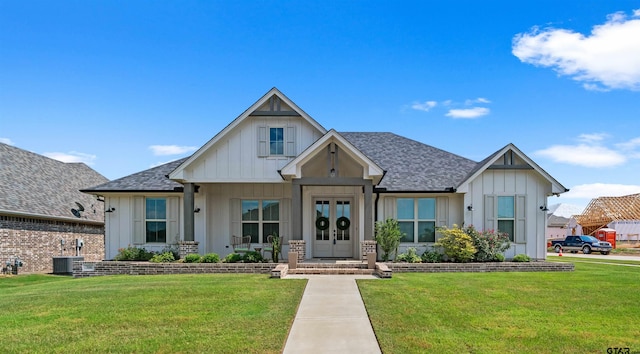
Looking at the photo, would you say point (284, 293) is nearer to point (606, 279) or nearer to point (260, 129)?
point (260, 129)

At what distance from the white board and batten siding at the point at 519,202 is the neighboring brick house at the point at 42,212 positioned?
19756 millimetres

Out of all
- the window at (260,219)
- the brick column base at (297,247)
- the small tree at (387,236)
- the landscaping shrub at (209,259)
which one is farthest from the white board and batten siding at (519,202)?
the landscaping shrub at (209,259)

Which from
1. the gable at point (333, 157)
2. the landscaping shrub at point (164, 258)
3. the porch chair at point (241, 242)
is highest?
the gable at point (333, 157)

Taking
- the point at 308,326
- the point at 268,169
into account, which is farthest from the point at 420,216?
the point at 308,326

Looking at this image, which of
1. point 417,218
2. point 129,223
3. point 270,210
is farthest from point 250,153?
point 417,218

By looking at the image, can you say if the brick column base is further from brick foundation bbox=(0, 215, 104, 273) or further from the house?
brick foundation bbox=(0, 215, 104, 273)

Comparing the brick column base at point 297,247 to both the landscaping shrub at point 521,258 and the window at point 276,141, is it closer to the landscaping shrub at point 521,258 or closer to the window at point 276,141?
the window at point 276,141

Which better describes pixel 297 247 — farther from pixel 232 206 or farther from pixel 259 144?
pixel 259 144

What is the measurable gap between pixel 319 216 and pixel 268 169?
2.85 meters

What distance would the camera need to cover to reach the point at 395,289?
37.6 ft

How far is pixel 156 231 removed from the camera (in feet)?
60.9

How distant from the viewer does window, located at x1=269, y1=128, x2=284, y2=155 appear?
58.5 ft

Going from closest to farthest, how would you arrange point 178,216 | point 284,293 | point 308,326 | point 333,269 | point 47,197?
1. point 308,326
2. point 284,293
3. point 333,269
4. point 178,216
5. point 47,197

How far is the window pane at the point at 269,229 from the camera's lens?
19.0 meters
